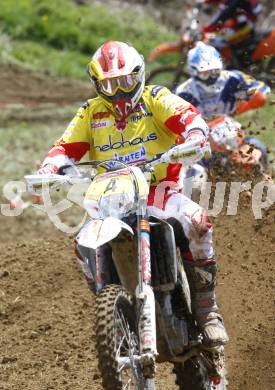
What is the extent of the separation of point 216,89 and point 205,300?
16.4 ft

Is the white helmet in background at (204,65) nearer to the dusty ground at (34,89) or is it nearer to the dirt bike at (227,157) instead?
the dirt bike at (227,157)

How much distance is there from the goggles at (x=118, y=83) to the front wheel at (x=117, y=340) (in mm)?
1370

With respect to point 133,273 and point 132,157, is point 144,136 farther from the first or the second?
point 133,273

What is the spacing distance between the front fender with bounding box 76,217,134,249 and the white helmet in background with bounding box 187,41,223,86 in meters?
5.53

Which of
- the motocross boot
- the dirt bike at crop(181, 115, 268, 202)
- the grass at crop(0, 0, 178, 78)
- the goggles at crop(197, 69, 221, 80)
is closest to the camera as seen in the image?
the motocross boot

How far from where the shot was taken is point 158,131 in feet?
18.8

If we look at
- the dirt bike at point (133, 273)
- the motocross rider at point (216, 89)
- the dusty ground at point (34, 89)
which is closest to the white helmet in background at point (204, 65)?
the motocross rider at point (216, 89)

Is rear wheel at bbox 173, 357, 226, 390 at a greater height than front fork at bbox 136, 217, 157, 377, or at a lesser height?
lesser

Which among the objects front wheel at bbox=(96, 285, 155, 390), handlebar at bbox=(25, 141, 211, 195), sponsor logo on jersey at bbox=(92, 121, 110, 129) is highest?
sponsor logo on jersey at bbox=(92, 121, 110, 129)

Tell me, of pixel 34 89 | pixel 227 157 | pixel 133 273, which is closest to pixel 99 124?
pixel 133 273

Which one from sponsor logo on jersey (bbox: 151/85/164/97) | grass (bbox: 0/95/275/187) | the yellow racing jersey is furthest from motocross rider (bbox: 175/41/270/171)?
the yellow racing jersey

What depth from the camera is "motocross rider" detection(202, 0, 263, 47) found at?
14.9 meters

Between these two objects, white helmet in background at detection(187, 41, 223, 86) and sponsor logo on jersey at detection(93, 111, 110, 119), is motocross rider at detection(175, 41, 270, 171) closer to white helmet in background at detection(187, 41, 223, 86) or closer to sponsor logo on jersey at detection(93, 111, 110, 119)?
white helmet in background at detection(187, 41, 223, 86)

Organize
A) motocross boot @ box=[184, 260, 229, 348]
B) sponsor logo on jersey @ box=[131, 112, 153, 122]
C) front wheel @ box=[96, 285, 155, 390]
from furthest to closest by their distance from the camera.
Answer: sponsor logo on jersey @ box=[131, 112, 153, 122] → motocross boot @ box=[184, 260, 229, 348] → front wheel @ box=[96, 285, 155, 390]
